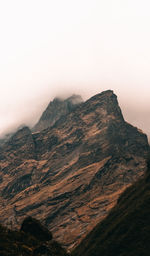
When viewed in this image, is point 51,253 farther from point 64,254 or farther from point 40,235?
point 40,235

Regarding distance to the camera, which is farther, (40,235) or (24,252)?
(40,235)

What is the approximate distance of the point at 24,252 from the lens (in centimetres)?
14088

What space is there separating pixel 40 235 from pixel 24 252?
5920 cm

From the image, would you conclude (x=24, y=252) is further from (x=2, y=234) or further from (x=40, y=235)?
(x=40, y=235)

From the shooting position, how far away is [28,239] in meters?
171

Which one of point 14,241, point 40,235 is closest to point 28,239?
point 14,241

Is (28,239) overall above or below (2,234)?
below

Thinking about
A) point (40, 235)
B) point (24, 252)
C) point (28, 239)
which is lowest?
point (40, 235)

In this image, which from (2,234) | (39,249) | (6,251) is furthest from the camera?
(2,234)

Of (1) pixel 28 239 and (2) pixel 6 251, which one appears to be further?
(1) pixel 28 239

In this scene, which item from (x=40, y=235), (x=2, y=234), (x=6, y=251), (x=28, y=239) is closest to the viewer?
(x=6, y=251)

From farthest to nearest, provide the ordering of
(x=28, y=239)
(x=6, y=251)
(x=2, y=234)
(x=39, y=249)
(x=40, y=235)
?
(x=40, y=235), (x=28, y=239), (x=2, y=234), (x=39, y=249), (x=6, y=251)

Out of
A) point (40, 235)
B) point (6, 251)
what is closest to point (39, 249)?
point (6, 251)

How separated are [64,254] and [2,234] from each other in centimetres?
3157
